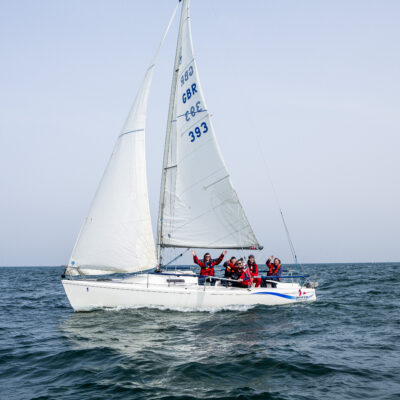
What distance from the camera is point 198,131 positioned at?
682 inches

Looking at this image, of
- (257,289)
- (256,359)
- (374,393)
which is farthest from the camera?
(257,289)

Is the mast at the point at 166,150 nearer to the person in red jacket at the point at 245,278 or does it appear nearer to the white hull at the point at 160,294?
the white hull at the point at 160,294

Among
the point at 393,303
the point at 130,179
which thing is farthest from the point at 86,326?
the point at 393,303

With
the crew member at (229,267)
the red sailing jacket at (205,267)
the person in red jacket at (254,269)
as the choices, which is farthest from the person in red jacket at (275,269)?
the red sailing jacket at (205,267)

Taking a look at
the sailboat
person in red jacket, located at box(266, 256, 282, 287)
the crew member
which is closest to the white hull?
the sailboat

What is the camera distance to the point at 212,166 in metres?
17.3

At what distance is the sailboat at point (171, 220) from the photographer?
15.6 meters

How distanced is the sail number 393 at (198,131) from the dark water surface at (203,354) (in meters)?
7.15

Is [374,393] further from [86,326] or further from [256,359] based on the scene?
[86,326]

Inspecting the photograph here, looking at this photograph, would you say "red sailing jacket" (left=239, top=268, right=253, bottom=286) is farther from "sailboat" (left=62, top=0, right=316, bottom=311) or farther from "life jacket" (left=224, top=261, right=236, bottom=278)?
"life jacket" (left=224, top=261, right=236, bottom=278)

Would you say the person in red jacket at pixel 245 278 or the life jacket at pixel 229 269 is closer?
the person in red jacket at pixel 245 278

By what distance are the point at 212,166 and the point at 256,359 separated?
9.32 metres

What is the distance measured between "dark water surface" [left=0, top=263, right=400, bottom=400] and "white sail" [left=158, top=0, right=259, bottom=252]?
3228 millimetres

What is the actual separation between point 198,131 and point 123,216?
Answer: 4.76 meters
